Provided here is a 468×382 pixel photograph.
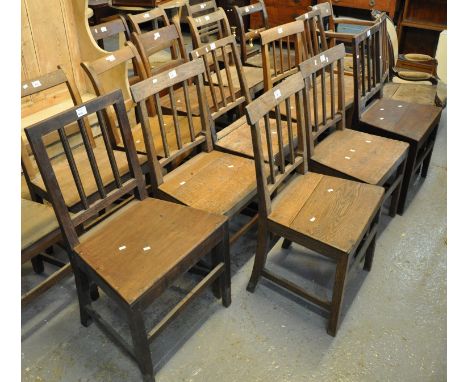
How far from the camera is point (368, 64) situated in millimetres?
2307

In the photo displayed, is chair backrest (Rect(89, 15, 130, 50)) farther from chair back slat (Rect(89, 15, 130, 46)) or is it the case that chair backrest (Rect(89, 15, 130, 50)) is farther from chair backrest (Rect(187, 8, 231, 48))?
chair backrest (Rect(187, 8, 231, 48))

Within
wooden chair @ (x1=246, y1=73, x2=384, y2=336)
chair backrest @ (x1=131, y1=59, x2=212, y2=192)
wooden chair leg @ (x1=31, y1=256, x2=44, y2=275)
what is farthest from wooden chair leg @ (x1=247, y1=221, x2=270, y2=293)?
wooden chair leg @ (x1=31, y1=256, x2=44, y2=275)

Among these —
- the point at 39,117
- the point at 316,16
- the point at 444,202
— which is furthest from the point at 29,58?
the point at 444,202

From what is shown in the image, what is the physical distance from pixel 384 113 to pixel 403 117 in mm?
108

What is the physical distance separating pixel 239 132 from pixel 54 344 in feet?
4.24

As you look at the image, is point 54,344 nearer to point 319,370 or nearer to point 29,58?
point 319,370

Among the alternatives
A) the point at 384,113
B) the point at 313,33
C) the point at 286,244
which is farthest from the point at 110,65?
the point at 313,33

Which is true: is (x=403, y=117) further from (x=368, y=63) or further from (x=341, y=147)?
(x=341, y=147)

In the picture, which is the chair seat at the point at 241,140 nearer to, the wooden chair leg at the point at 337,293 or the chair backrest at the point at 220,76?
the chair backrest at the point at 220,76

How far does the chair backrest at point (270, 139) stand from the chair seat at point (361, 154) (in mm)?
210

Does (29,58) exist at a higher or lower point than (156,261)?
higher

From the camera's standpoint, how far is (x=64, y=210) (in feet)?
4.50

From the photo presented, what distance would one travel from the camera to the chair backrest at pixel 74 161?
128 cm

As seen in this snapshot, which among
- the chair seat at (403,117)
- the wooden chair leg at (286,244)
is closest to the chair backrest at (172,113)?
the wooden chair leg at (286,244)
